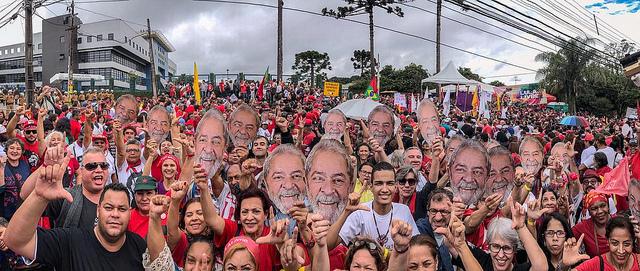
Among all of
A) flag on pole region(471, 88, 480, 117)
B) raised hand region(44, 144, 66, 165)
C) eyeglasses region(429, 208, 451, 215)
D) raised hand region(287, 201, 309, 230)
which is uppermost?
flag on pole region(471, 88, 480, 117)

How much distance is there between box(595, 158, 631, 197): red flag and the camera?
493cm

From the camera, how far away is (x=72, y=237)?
3.12 meters

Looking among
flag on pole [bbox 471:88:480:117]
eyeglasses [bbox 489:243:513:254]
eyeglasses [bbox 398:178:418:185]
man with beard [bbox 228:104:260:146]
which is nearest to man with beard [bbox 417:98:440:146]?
eyeglasses [bbox 398:178:418:185]

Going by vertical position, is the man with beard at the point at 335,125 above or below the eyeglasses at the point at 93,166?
above

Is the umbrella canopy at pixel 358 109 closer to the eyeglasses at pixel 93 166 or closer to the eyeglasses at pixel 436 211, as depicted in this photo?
the eyeglasses at pixel 436 211

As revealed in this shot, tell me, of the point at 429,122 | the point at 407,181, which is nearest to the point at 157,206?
the point at 407,181

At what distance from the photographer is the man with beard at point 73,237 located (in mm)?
2770

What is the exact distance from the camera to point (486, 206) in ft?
12.9

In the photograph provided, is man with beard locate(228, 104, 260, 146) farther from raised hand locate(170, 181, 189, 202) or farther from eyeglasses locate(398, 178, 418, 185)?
raised hand locate(170, 181, 189, 202)

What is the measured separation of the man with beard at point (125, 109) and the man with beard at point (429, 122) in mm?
→ 3348

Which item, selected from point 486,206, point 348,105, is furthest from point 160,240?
point 348,105

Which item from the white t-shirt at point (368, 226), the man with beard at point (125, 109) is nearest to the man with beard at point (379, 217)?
the white t-shirt at point (368, 226)

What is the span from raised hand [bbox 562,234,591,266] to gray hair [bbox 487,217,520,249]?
0.31m

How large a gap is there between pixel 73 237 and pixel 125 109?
3.40 m
